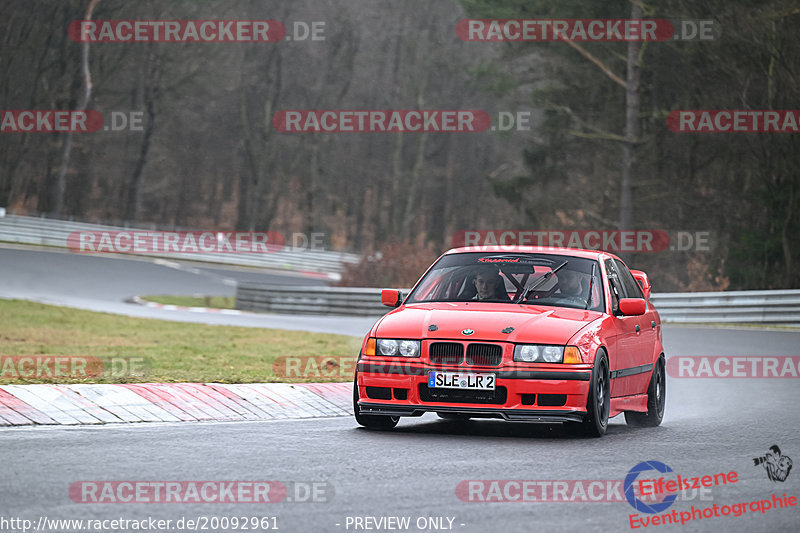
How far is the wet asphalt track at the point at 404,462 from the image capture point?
20.2ft

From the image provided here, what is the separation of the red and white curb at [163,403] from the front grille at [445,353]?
1.93m

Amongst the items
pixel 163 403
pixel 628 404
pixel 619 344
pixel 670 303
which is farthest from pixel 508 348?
pixel 670 303

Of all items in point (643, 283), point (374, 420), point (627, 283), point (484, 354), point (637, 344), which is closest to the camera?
point (484, 354)

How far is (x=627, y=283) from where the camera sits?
38.6ft

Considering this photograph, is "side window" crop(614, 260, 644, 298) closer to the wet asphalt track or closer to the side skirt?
the side skirt

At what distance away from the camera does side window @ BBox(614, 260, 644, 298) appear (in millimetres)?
11570

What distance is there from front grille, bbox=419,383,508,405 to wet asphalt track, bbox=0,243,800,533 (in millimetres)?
321

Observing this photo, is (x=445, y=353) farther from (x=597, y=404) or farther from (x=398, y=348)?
(x=597, y=404)

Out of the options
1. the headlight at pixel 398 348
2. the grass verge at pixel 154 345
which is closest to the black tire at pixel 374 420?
the headlight at pixel 398 348

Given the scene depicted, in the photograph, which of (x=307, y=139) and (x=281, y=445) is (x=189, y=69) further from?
(x=281, y=445)

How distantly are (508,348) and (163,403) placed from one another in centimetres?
308

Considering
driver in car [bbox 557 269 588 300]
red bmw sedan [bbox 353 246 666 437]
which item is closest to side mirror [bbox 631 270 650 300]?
red bmw sedan [bbox 353 246 666 437]

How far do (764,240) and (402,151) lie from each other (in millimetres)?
37084

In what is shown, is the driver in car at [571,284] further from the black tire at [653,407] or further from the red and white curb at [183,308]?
the red and white curb at [183,308]
